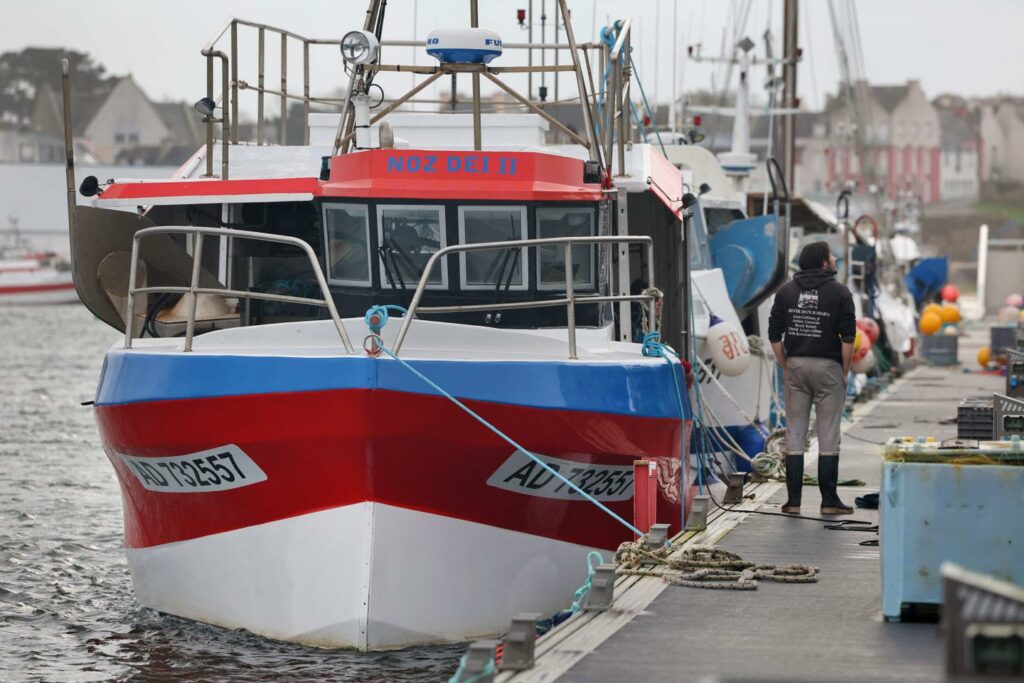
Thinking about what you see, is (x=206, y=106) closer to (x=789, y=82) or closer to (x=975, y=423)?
(x=975, y=423)

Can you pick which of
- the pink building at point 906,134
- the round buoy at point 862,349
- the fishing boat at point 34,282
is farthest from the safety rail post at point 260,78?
the pink building at point 906,134

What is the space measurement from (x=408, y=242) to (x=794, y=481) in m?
3.12

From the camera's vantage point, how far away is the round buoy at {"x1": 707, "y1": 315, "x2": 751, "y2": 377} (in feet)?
49.0

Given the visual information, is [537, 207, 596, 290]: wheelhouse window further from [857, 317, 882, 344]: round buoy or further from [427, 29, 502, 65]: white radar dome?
[857, 317, 882, 344]: round buoy

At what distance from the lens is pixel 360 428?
367 inches

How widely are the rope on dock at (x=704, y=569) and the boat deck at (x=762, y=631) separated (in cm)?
9

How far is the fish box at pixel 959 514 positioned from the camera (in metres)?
7.70

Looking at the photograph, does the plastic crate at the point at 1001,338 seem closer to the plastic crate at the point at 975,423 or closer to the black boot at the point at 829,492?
the plastic crate at the point at 975,423

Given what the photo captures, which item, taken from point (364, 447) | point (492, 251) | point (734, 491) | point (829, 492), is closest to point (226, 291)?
point (364, 447)

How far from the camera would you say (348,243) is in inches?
440

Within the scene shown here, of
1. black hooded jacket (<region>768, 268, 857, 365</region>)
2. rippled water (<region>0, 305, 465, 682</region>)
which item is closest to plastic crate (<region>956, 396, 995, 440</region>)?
black hooded jacket (<region>768, 268, 857, 365</region>)

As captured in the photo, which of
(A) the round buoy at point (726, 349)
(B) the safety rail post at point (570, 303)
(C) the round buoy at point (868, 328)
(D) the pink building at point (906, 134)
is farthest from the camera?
(D) the pink building at point (906, 134)

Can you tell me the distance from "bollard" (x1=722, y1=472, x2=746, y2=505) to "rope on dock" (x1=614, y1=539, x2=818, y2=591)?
262cm

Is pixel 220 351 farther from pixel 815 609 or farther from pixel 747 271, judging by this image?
pixel 747 271
